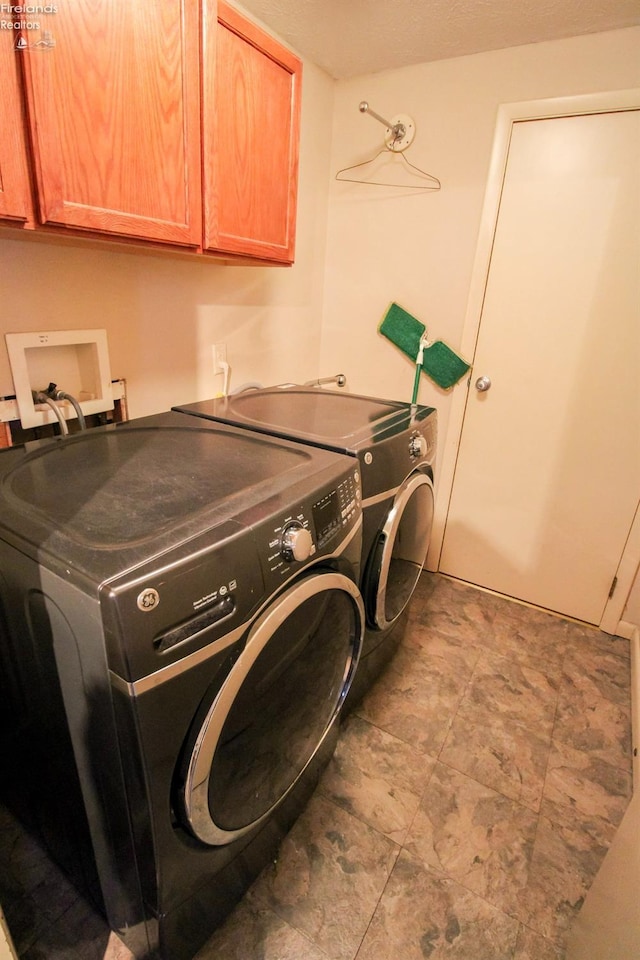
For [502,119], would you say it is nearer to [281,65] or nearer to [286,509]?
[281,65]

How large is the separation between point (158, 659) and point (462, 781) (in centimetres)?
122

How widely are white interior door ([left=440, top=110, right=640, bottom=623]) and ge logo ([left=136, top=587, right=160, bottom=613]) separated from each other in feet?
6.13

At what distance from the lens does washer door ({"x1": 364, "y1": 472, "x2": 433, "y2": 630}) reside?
1.31 m

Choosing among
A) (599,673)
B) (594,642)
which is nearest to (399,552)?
(599,673)

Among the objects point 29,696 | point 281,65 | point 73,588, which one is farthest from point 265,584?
point 281,65

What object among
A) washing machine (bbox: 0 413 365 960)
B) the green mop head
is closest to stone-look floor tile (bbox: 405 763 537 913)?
washing machine (bbox: 0 413 365 960)

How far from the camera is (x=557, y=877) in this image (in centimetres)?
117

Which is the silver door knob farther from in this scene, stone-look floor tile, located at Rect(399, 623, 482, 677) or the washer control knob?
stone-look floor tile, located at Rect(399, 623, 482, 677)

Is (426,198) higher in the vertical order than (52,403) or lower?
higher

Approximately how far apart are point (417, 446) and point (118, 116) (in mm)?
1049

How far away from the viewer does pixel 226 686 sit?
2.30 feet

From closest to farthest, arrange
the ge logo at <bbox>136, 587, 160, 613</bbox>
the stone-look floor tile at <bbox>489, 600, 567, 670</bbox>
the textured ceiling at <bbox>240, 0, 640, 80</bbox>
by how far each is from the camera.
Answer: the ge logo at <bbox>136, 587, 160, 613</bbox>, the textured ceiling at <bbox>240, 0, 640, 80</bbox>, the stone-look floor tile at <bbox>489, 600, 567, 670</bbox>

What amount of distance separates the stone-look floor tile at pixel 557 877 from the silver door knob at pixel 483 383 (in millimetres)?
1588

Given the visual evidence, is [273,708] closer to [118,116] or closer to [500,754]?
[500,754]
